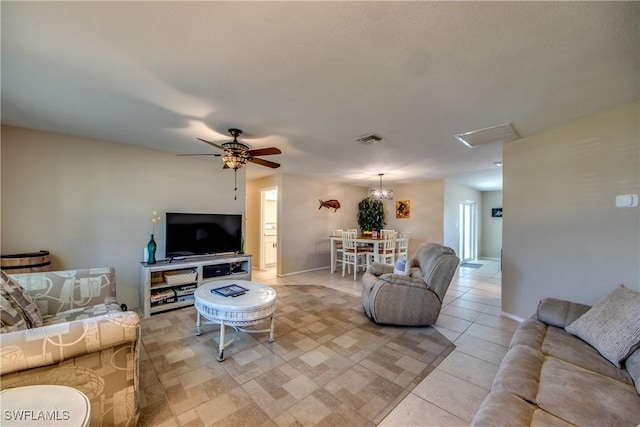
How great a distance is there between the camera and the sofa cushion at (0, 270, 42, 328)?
5.37ft

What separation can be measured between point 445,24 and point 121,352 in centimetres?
258

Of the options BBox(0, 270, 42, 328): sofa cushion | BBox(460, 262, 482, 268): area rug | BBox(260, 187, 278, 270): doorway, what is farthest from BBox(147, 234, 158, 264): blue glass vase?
BBox(460, 262, 482, 268): area rug

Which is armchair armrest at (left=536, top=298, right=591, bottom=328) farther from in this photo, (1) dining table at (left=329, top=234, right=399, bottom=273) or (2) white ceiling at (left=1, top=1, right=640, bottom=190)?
(1) dining table at (left=329, top=234, right=399, bottom=273)

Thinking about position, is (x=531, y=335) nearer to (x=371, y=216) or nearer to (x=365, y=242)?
(x=365, y=242)

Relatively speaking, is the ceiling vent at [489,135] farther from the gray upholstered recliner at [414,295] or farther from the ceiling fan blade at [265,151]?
the ceiling fan blade at [265,151]

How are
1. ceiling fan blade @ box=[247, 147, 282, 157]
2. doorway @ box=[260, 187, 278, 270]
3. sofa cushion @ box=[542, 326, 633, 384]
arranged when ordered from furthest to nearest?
1. doorway @ box=[260, 187, 278, 270]
2. ceiling fan blade @ box=[247, 147, 282, 157]
3. sofa cushion @ box=[542, 326, 633, 384]

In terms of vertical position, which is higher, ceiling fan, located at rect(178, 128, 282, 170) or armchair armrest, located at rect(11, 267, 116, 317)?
ceiling fan, located at rect(178, 128, 282, 170)

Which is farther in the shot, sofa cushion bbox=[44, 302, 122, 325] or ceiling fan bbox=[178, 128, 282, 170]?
ceiling fan bbox=[178, 128, 282, 170]

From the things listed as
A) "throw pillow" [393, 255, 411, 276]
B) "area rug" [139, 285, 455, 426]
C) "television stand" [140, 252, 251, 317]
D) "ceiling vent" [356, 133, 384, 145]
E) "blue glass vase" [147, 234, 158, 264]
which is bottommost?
"area rug" [139, 285, 455, 426]

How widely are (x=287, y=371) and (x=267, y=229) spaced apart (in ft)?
15.2

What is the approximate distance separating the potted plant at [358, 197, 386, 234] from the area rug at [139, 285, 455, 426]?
13.8 feet

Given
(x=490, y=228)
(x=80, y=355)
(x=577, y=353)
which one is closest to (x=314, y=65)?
(x=80, y=355)

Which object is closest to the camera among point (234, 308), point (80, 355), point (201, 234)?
point (80, 355)

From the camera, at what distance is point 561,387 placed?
1271 mm
